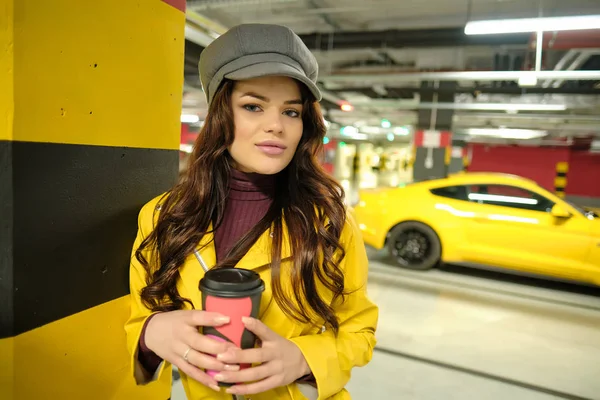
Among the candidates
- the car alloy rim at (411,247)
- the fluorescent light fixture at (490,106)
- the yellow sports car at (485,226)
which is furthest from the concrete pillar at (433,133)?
the car alloy rim at (411,247)

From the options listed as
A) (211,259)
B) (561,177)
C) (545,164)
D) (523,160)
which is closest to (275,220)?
(211,259)

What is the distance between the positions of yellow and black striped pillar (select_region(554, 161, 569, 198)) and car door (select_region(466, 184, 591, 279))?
1431cm

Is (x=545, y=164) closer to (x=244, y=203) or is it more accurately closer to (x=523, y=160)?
(x=523, y=160)

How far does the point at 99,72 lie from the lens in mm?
1056

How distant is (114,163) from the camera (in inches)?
44.9

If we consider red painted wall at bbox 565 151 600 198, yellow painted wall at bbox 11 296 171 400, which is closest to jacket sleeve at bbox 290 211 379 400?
yellow painted wall at bbox 11 296 171 400

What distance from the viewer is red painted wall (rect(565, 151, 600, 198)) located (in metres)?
17.7

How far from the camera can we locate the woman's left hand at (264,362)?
0.78m

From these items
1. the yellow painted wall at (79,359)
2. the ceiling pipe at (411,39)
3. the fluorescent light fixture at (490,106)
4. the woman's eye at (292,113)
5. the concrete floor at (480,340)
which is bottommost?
the concrete floor at (480,340)

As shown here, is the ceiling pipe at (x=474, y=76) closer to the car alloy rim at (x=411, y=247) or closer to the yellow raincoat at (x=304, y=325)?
the car alloy rim at (x=411, y=247)

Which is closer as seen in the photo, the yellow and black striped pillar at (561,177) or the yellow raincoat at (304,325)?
the yellow raincoat at (304,325)

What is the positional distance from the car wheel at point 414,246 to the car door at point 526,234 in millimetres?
485

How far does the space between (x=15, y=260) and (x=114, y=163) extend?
35 cm

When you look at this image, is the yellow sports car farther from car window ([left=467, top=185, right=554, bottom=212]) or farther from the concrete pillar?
the concrete pillar
